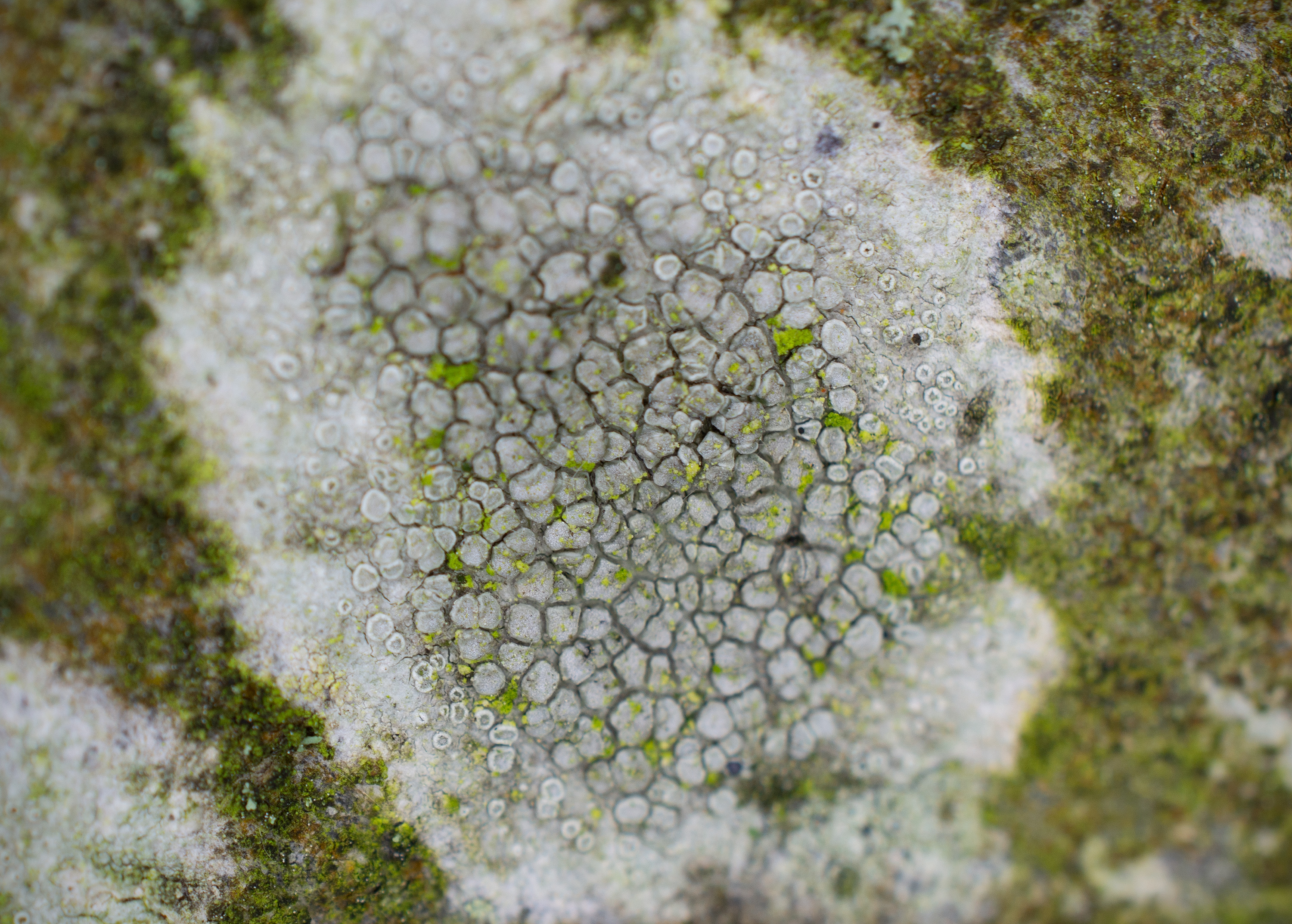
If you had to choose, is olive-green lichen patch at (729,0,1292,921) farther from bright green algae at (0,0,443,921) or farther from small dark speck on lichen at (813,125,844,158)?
bright green algae at (0,0,443,921)

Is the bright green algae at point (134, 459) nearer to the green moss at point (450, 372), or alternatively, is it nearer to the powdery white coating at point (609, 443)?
the powdery white coating at point (609, 443)

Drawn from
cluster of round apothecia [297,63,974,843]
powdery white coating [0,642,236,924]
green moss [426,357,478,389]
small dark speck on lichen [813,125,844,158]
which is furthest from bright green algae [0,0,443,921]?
small dark speck on lichen [813,125,844,158]

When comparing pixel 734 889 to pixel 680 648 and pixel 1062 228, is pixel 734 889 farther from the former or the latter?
pixel 1062 228

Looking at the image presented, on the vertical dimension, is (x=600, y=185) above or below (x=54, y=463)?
above

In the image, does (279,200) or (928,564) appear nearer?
(279,200)

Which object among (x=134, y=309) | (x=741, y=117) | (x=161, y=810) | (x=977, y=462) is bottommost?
(x=161, y=810)

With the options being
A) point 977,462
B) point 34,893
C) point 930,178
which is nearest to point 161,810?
point 34,893
